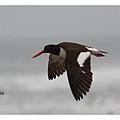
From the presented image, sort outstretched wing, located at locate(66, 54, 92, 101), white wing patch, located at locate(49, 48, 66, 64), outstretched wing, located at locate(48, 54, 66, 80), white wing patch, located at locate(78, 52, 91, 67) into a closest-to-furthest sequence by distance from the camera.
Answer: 1. outstretched wing, located at locate(66, 54, 92, 101)
2. white wing patch, located at locate(78, 52, 91, 67)
3. white wing patch, located at locate(49, 48, 66, 64)
4. outstretched wing, located at locate(48, 54, 66, 80)

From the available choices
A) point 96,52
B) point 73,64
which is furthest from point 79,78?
point 96,52

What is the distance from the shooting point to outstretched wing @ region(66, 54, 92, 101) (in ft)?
10.4

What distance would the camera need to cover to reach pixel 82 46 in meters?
3.51

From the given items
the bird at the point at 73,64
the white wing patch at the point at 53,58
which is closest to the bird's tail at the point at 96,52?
the bird at the point at 73,64

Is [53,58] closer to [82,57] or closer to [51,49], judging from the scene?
[51,49]

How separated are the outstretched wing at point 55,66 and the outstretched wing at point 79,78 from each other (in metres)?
0.47

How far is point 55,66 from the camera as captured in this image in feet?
12.3

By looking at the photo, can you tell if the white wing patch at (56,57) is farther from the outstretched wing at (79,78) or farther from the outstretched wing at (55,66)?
the outstretched wing at (79,78)

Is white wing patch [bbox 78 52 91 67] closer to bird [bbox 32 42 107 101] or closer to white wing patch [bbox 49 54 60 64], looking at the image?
bird [bbox 32 42 107 101]

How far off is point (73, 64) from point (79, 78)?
0.45ft

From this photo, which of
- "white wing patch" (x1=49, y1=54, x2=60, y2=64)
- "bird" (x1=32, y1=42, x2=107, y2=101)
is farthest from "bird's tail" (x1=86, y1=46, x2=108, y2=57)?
"white wing patch" (x1=49, y1=54, x2=60, y2=64)

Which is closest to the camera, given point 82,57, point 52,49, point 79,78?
point 79,78

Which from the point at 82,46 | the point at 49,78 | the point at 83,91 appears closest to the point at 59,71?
the point at 49,78
